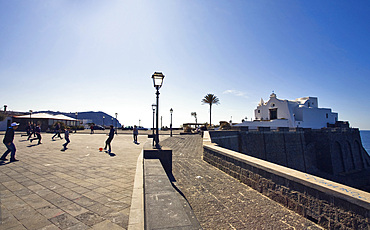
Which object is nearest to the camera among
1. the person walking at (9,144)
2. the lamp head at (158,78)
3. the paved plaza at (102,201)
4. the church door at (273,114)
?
the paved plaza at (102,201)

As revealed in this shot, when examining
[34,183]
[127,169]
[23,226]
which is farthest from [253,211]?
[34,183]

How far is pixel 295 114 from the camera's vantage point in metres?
42.7

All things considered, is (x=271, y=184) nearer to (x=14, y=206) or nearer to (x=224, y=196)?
(x=224, y=196)

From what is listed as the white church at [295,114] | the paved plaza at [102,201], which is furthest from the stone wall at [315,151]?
the paved plaza at [102,201]

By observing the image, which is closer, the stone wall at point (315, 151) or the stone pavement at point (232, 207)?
the stone pavement at point (232, 207)

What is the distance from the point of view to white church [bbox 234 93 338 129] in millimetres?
38688

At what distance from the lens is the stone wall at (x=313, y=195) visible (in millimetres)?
2584

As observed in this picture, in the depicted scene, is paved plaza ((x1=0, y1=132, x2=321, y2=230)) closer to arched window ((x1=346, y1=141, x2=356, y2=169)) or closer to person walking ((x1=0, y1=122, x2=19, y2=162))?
person walking ((x1=0, y1=122, x2=19, y2=162))

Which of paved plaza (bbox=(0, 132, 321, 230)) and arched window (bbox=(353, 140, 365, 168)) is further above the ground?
paved plaza (bbox=(0, 132, 321, 230))

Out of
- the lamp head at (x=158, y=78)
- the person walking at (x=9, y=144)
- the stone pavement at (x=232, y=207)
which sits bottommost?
the stone pavement at (x=232, y=207)

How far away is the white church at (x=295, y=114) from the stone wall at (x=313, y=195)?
34830mm

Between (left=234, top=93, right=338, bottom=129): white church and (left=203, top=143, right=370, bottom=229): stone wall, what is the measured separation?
Result: 34830 mm

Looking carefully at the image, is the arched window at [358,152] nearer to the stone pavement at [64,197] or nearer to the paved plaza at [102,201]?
the paved plaza at [102,201]

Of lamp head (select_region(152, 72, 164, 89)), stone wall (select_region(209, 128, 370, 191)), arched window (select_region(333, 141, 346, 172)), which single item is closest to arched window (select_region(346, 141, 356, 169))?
stone wall (select_region(209, 128, 370, 191))
